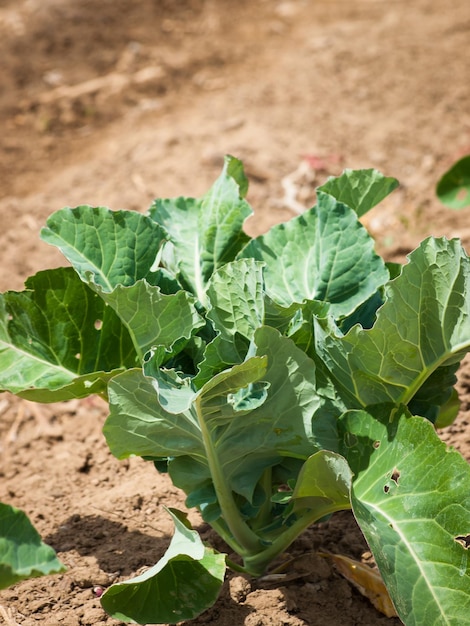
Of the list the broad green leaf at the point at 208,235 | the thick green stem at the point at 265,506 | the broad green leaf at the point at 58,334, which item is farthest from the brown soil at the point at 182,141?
the broad green leaf at the point at 208,235

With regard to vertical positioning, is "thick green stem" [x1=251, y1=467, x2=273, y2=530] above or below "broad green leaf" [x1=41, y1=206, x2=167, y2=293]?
below

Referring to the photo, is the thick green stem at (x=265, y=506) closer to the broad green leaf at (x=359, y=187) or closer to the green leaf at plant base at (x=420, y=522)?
the green leaf at plant base at (x=420, y=522)

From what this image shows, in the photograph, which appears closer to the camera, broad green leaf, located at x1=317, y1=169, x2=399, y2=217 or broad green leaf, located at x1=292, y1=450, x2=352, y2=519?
broad green leaf, located at x1=292, y1=450, x2=352, y2=519

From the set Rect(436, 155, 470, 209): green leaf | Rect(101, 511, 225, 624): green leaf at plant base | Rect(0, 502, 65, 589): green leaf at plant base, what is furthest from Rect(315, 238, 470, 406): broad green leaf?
Rect(436, 155, 470, 209): green leaf

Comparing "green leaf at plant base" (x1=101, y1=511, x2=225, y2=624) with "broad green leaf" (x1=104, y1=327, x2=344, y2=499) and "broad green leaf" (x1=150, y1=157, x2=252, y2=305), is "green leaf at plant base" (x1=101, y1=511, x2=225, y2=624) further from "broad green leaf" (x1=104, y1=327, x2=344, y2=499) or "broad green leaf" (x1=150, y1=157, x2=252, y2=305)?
"broad green leaf" (x1=150, y1=157, x2=252, y2=305)

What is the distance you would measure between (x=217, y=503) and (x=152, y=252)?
732 mm

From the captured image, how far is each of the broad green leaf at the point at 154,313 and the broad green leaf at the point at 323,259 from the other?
0.35 metres

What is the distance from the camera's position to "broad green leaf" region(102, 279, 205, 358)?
6.84 ft

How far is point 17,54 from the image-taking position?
250 inches

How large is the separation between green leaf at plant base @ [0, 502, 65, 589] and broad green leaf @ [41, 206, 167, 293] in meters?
0.77

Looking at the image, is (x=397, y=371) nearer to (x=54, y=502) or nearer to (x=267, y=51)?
(x=54, y=502)

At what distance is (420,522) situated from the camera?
1930mm

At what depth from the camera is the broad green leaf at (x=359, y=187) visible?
244 cm

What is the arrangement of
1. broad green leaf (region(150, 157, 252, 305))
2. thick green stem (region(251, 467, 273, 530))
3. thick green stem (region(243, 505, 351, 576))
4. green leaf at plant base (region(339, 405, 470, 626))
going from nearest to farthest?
green leaf at plant base (region(339, 405, 470, 626))
thick green stem (region(243, 505, 351, 576))
thick green stem (region(251, 467, 273, 530))
broad green leaf (region(150, 157, 252, 305))
